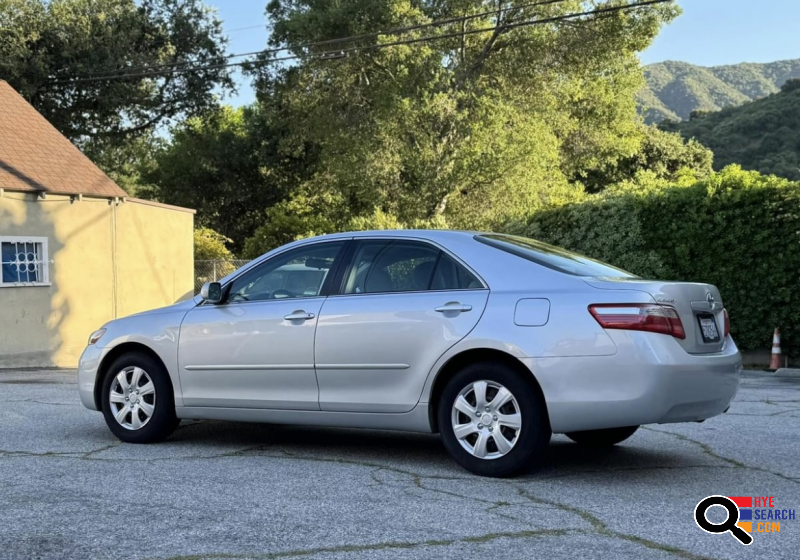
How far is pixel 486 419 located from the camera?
19.2 feet

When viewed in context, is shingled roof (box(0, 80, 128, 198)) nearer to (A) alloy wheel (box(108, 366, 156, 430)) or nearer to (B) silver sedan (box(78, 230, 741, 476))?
(A) alloy wheel (box(108, 366, 156, 430))

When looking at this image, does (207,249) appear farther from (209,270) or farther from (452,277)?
(452,277)

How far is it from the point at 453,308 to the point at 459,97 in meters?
21.1

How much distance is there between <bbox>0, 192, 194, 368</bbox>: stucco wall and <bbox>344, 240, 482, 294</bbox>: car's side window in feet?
37.4

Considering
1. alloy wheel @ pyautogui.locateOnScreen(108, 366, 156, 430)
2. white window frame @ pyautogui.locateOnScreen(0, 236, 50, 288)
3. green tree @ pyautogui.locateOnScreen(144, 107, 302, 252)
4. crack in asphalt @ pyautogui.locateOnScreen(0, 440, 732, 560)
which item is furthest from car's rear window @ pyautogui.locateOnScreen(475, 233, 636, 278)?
green tree @ pyautogui.locateOnScreen(144, 107, 302, 252)

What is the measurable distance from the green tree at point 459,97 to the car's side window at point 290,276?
1676 centimetres

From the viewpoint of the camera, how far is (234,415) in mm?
6930

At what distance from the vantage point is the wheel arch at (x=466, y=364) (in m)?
5.82

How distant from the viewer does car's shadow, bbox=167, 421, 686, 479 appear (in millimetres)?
6328

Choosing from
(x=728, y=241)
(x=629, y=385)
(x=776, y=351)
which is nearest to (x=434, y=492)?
(x=629, y=385)

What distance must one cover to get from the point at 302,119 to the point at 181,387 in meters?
26.0

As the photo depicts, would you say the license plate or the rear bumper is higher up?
the license plate

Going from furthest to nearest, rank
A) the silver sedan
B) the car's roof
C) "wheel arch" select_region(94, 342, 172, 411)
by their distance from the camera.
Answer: "wheel arch" select_region(94, 342, 172, 411) < the car's roof < the silver sedan

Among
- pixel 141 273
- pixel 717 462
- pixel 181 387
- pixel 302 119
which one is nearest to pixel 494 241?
pixel 717 462
